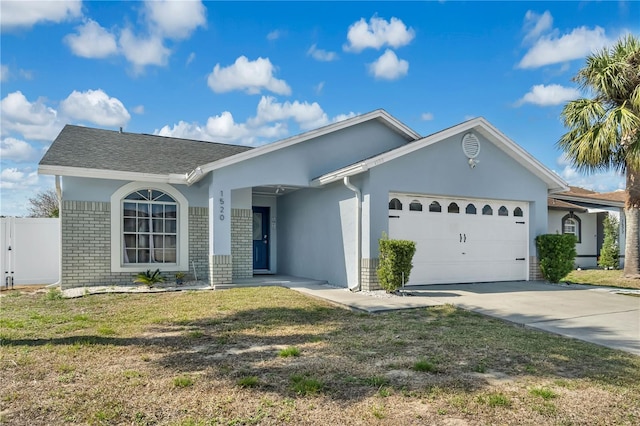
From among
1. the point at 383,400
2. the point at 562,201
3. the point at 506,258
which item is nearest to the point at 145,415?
the point at 383,400

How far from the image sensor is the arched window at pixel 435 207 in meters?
12.0

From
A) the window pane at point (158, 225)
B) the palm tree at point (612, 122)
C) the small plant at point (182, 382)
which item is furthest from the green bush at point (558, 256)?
the small plant at point (182, 382)

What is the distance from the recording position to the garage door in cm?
1163

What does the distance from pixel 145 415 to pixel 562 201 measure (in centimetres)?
2303

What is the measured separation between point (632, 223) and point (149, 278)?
52.8 feet

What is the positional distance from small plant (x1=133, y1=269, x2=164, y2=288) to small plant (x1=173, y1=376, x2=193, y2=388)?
7.38 meters

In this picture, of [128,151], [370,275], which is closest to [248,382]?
[370,275]

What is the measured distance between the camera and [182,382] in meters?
4.39

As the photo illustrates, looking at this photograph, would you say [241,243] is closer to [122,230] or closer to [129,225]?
[129,225]

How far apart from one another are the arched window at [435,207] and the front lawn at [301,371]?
14.8 feet

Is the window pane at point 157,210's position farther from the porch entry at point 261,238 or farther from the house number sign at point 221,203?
the porch entry at point 261,238

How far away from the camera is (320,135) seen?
12664 millimetres

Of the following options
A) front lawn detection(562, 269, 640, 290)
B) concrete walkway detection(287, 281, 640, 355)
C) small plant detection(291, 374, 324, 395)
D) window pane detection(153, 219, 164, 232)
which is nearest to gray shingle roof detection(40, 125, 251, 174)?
window pane detection(153, 219, 164, 232)

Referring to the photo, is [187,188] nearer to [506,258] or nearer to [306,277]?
[306,277]
